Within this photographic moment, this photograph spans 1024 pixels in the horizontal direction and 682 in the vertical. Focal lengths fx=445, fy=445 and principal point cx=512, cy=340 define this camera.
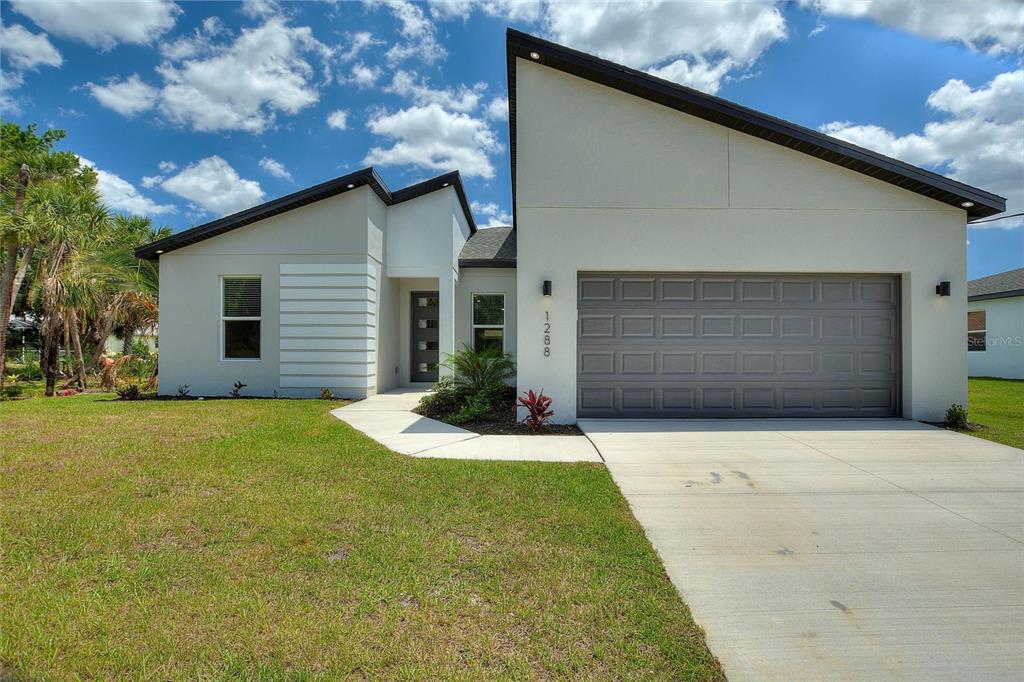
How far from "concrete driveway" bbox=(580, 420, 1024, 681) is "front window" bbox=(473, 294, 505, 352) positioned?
6.78m

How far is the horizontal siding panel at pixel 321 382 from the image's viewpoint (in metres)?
9.92

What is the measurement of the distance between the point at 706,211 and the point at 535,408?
432cm

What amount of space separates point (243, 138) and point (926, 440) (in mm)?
16989

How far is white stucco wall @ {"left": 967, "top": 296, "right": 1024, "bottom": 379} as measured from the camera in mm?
15781

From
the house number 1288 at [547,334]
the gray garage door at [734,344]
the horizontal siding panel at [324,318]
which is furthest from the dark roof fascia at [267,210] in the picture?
the gray garage door at [734,344]

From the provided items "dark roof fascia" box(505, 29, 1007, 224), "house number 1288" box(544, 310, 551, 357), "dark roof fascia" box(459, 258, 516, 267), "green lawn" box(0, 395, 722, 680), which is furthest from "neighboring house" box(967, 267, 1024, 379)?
"green lawn" box(0, 395, 722, 680)

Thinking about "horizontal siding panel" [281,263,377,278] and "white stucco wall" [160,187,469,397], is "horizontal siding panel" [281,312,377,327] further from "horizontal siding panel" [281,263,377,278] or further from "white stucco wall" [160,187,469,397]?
"horizontal siding panel" [281,263,377,278]

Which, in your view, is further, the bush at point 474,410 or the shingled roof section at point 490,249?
the shingled roof section at point 490,249

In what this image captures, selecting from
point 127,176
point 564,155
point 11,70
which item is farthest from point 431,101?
point 127,176

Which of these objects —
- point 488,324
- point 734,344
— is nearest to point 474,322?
point 488,324

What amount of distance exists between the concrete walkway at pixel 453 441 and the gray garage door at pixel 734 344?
5.75 feet

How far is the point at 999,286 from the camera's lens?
17.1 m

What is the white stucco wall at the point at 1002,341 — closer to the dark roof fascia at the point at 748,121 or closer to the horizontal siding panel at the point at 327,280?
the dark roof fascia at the point at 748,121

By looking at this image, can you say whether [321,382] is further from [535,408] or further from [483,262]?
[535,408]
